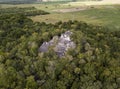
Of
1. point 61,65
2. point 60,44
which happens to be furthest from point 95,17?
point 61,65

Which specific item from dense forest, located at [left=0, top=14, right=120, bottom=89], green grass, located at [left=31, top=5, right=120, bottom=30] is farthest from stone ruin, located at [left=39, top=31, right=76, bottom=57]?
green grass, located at [left=31, top=5, right=120, bottom=30]

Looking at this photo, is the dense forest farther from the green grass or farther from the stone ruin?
the green grass

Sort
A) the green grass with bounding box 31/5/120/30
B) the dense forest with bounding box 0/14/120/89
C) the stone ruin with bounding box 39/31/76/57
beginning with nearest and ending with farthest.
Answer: the dense forest with bounding box 0/14/120/89 < the stone ruin with bounding box 39/31/76/57 < the green grass with bounding box 31/5/120/30

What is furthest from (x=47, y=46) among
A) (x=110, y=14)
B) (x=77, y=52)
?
(x=110, y=14)

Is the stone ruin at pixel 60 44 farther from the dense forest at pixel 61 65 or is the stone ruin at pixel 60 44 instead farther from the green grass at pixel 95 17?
the green grass at pixel 95 17

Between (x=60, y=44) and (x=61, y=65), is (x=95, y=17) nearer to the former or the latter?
(x=60, y=44)
